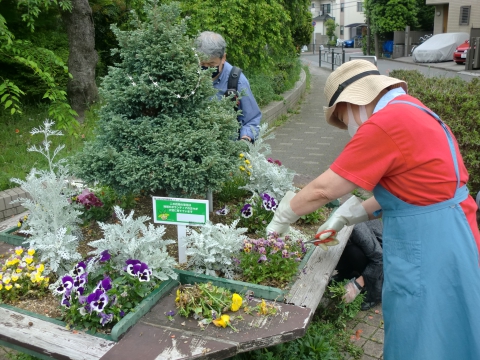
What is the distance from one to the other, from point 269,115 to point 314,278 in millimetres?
6588

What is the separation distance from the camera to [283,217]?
2.31 m

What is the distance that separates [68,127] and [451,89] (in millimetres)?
3961

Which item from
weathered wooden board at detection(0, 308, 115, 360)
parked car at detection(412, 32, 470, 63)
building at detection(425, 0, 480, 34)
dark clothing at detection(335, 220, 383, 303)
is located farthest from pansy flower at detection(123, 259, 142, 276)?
building at detection(425, 0, 480, 34)

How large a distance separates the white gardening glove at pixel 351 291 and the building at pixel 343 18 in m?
59.2

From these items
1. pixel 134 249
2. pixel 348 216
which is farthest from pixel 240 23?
pixel 134 249

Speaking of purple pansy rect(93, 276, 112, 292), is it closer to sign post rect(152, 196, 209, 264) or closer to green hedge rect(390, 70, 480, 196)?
sign post rect(152, 196, 209, 264)

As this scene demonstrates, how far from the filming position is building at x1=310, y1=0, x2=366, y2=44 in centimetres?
6042

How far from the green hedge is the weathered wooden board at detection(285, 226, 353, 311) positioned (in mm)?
2395

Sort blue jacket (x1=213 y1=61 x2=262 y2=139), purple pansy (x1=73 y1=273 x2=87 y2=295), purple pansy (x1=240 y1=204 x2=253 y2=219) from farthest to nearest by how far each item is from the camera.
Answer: blue jacket (x1=213 y1=61 x2=262 y2=139) < purple pansy (x1=240 y1=204 x2=253 y2=219) < purple pansy (x1=73 y1=273 x2=87 y2=295)

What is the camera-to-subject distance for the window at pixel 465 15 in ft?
92.0

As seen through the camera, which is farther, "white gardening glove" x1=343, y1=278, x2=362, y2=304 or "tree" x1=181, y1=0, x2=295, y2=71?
"tree" x1=181, y1=0, x2=295, y2=71

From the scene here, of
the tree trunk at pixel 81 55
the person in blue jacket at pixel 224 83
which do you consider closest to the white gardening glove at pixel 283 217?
the person in blue jacket at pixel 224 83

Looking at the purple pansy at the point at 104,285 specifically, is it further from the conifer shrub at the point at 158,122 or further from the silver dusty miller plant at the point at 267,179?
the silver dusty miller plant at the point at 267,179

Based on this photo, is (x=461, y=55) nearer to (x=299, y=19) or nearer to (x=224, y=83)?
(x=299, y=19)
